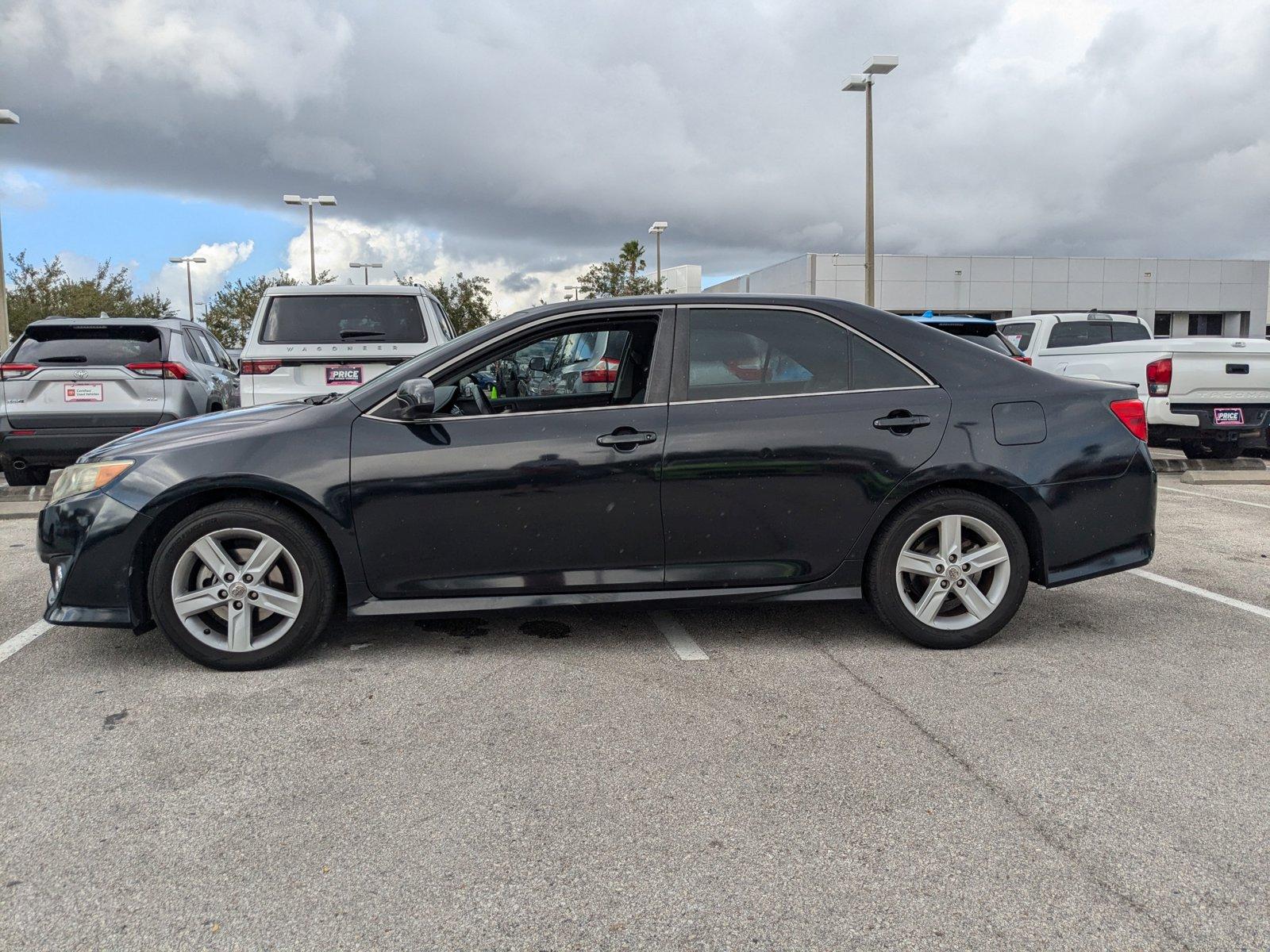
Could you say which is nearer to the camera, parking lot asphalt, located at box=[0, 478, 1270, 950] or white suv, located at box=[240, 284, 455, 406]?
parking lot asphalt, located at box=[0, 478, 1270, 950]

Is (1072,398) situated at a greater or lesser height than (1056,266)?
lesser

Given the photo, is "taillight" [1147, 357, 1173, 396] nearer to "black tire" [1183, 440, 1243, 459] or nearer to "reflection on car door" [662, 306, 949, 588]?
"black tire" [1183, 440, 1243, 459]

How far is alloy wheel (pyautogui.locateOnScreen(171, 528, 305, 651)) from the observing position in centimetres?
398

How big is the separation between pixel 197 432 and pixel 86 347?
215 inches

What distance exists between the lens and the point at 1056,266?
48.8 m

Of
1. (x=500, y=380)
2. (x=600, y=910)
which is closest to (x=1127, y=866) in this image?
(x=600, y=910)

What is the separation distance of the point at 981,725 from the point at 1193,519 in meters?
5.43

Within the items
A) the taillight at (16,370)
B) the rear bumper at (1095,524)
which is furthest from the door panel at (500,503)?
the taillight at (16,370)

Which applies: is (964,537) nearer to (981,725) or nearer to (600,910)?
(981,725)

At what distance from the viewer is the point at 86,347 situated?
866cm

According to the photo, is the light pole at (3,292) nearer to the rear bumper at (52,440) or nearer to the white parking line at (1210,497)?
the rear bumper at (52,440)

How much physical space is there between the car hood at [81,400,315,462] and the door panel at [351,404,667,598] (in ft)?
1.51

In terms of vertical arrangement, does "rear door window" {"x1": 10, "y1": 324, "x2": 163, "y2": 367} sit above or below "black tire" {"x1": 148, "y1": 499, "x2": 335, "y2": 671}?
above

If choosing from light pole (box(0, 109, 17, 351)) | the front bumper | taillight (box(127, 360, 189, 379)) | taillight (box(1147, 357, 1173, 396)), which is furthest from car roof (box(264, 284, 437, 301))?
light pole (box(0, 109, 17, 351))
